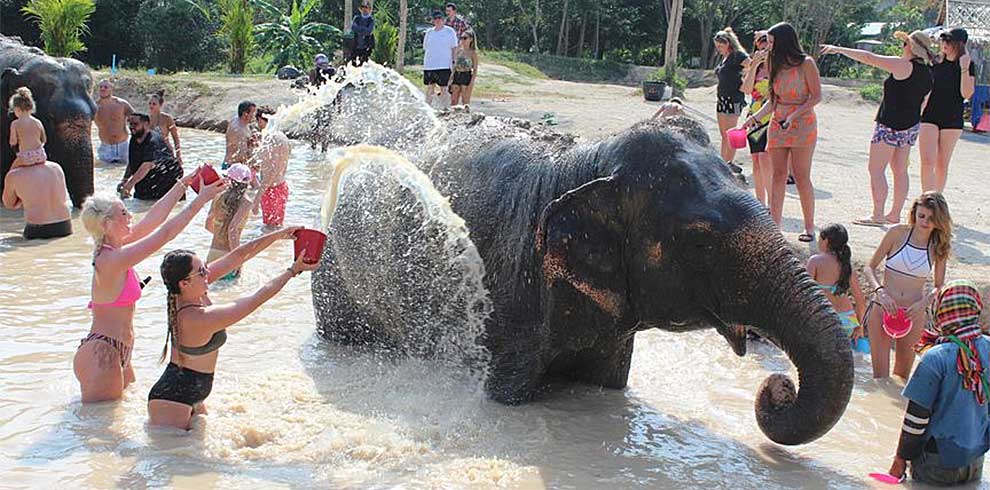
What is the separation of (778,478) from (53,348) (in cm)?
470

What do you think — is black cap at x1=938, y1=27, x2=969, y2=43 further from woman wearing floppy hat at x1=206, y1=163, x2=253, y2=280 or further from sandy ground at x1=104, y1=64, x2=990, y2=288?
woman wearing floppy hat at x1=206, y1=163, x2=253, y2=280

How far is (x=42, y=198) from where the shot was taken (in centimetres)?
998

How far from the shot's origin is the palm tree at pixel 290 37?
2725cm

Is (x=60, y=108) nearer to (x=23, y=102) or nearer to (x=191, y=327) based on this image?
(x=23, y=102)

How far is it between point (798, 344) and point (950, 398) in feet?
3.56

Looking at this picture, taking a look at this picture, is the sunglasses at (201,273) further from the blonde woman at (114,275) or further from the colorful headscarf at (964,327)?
the colorful headscarf at (964,327)

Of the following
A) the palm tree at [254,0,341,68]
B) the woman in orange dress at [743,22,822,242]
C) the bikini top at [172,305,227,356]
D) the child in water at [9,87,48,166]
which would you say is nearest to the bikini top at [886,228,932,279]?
the woman in orange dress at [743,22,822,242]

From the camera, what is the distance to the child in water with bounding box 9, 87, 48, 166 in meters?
10.1

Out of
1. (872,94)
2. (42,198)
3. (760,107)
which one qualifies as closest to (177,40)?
(872,94)

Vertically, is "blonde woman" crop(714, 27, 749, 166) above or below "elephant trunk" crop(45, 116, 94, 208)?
above

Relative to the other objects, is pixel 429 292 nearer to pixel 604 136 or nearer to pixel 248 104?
pixel 604 136

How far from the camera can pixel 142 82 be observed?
836 inches

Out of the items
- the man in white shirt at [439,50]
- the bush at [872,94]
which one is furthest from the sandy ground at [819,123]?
the man in white shirt at [439,50]

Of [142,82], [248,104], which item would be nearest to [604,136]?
[248,104]
